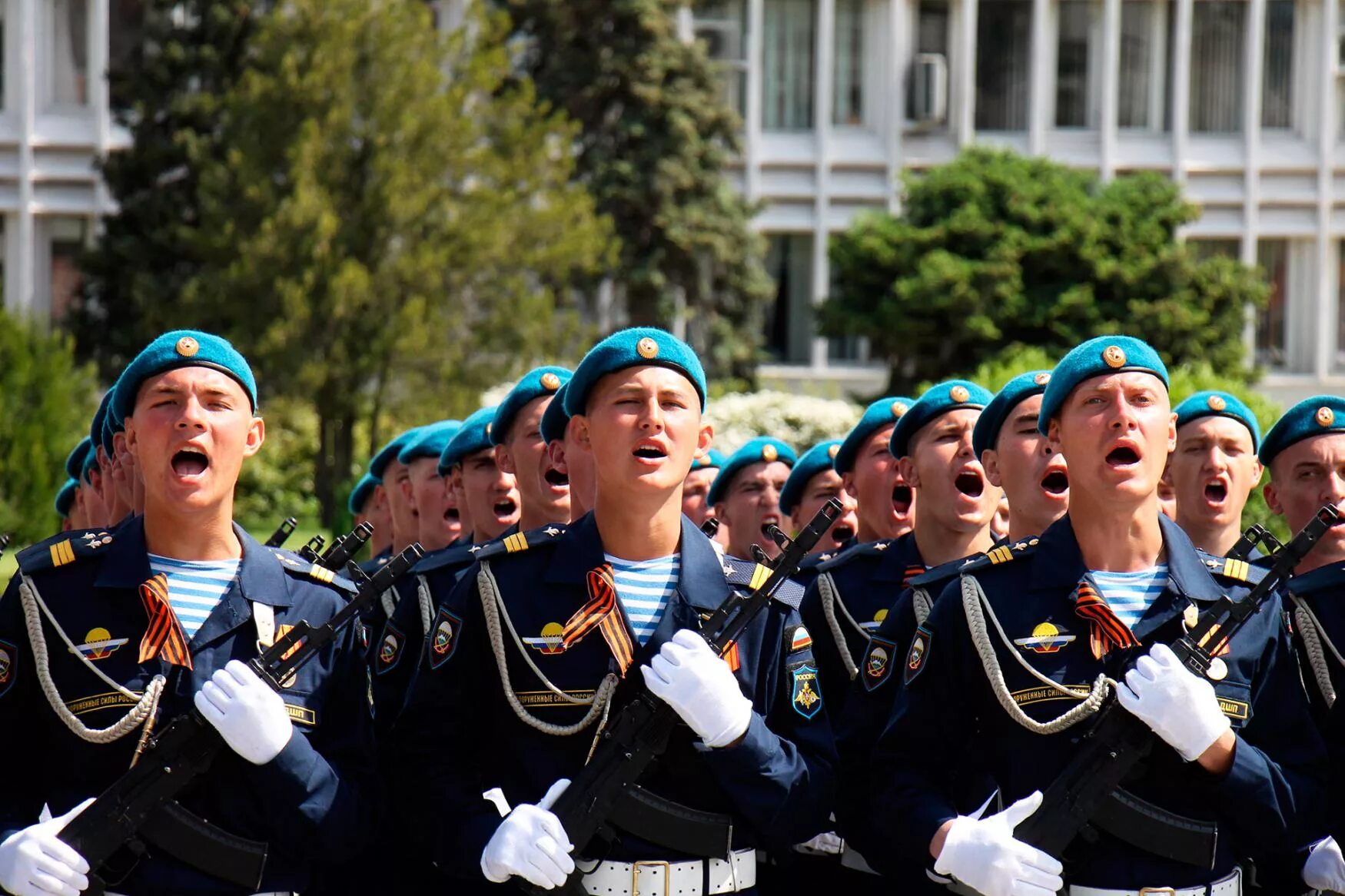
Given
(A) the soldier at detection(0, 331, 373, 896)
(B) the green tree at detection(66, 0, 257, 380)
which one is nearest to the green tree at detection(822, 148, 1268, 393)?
(B) the green tree at detection(66, 0, 257, 380)

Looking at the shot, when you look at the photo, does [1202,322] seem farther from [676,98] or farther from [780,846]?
[780,846]

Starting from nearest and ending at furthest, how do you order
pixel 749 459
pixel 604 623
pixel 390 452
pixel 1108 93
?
pixel 604 623, pixel 749 459, pixel 390 452, pixel 1108 93

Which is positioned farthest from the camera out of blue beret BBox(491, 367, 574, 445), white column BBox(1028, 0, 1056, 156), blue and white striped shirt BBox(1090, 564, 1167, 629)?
white column BBox(1028, 0, 1056, 156)

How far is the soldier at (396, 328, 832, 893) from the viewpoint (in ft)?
13.8

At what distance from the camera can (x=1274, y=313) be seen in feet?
88.5

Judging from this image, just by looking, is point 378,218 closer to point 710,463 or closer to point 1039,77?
point 1039,77

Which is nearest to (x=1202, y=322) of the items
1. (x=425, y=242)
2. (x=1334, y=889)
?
(x=425, y=242)

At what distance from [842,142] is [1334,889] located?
2275 cm

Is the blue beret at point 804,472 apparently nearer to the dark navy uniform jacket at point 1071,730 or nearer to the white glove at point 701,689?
the dark navy uniform jacket at point 1071,730

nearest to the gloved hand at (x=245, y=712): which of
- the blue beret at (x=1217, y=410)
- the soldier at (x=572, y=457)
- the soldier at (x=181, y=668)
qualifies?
the soldier at (x=181, y=668)

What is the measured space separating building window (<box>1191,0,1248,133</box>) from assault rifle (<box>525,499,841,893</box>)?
2429 cm

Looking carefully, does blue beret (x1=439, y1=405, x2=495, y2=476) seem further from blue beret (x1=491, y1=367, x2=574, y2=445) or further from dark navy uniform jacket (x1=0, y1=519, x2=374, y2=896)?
dark navy uniform jacket (x1=0, y1=519, x2=374, y2=896)

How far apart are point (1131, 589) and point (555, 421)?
1.68 meters

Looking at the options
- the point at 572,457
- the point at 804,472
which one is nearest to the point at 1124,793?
the point at 572,457
